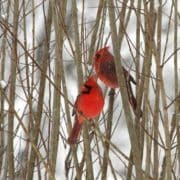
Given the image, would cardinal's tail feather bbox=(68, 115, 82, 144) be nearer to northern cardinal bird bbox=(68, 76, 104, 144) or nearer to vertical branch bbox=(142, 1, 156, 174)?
northern cardinal bird bbox=(68, 76, 104, 144)

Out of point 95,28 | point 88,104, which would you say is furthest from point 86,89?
point 95,28

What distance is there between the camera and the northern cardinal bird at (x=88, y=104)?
117 centimetres

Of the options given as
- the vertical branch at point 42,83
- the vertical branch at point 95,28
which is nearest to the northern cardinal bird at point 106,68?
the vertical branch at point 95,28

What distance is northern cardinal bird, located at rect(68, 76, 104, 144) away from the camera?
117 centimetres

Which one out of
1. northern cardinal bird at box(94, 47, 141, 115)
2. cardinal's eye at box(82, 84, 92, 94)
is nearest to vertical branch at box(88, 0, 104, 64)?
northern cardinal bird at box(94, 47, 141, 115)

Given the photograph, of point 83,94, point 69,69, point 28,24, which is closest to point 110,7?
point 83,94

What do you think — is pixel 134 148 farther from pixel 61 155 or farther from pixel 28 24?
pixel 28 24

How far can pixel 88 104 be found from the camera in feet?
3.87

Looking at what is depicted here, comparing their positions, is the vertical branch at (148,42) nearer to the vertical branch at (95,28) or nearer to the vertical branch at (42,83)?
the vertical branch at (95,28)

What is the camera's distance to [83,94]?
118 cm

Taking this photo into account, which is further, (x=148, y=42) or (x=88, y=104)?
(x=88, y=104)

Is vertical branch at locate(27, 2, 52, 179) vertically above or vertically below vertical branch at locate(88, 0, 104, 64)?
below

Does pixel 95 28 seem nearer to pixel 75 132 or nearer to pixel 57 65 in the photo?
pixel 57 65

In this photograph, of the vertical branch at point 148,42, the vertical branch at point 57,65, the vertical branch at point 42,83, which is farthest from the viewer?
the vertical branch at point 42,83
